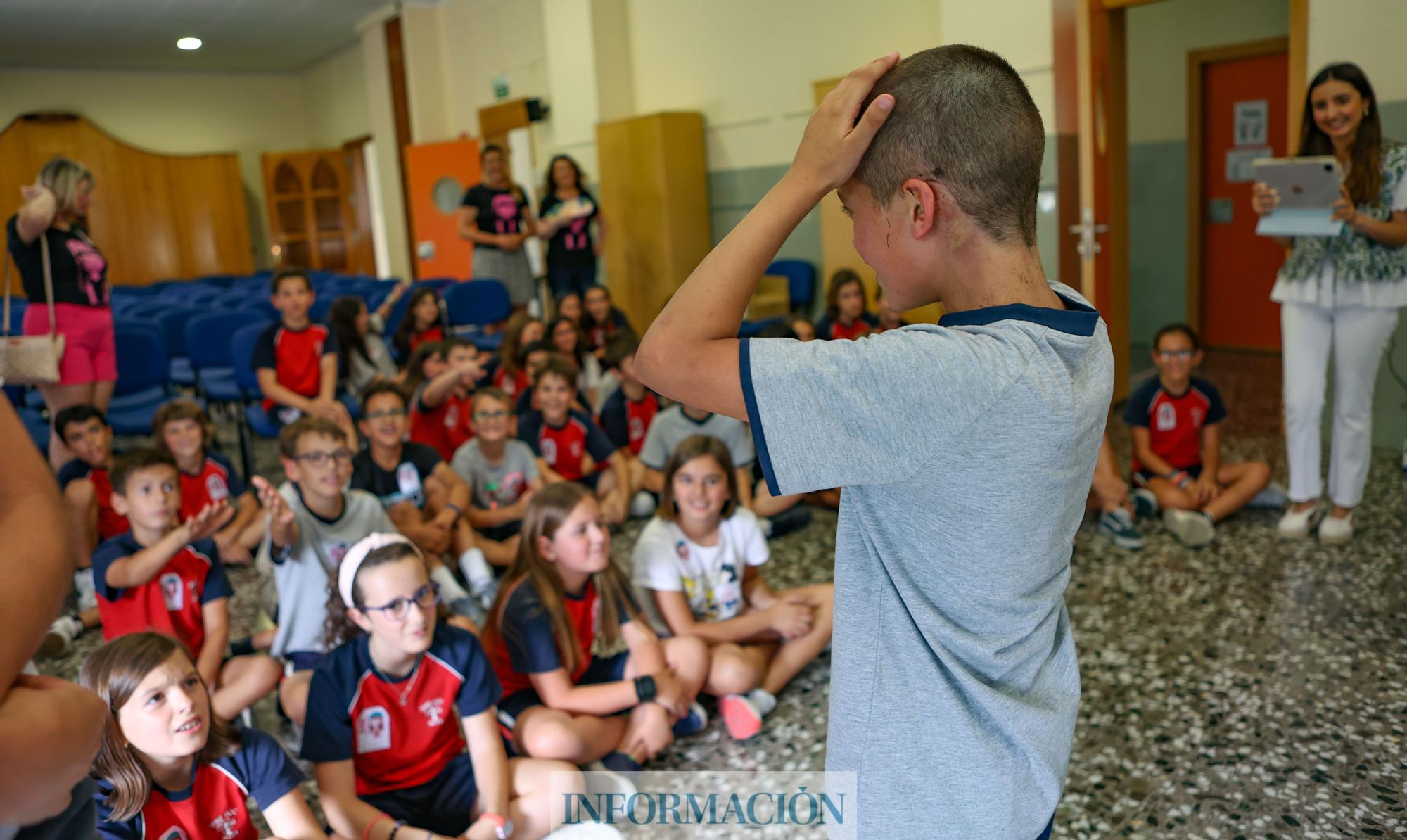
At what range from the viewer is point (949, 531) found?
2.69 feet

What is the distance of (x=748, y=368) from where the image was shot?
77 cm

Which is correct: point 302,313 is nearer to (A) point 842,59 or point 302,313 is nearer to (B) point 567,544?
(B) point 567,544

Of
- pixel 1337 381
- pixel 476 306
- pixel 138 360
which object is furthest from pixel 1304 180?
pixel 138 360

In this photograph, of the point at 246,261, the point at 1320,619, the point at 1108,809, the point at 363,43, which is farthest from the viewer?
the point at 246,261

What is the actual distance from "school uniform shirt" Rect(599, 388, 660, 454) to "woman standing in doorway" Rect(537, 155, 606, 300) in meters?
2.17

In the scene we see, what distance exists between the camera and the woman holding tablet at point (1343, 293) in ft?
10.3

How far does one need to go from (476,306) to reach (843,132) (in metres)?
5.94

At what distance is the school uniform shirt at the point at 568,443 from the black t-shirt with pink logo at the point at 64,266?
173 centimetres

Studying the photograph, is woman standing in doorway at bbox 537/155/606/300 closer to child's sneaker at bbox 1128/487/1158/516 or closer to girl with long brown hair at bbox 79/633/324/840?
child's sneaker at bbox 1128/487/1158/516

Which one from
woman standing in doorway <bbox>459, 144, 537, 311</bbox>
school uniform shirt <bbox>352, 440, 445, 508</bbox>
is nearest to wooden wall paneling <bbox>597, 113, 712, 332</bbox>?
woman standing in doorway <bbox>459, 144, 537, 311</bbox>

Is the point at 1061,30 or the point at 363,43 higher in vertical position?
the point at 363,43

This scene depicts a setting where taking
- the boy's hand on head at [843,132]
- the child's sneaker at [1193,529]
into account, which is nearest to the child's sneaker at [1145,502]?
the child's sneaker at [1193,529]

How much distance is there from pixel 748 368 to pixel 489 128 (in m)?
8.97

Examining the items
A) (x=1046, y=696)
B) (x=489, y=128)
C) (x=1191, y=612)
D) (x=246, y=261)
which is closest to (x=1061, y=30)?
(x=1191, y=612)
